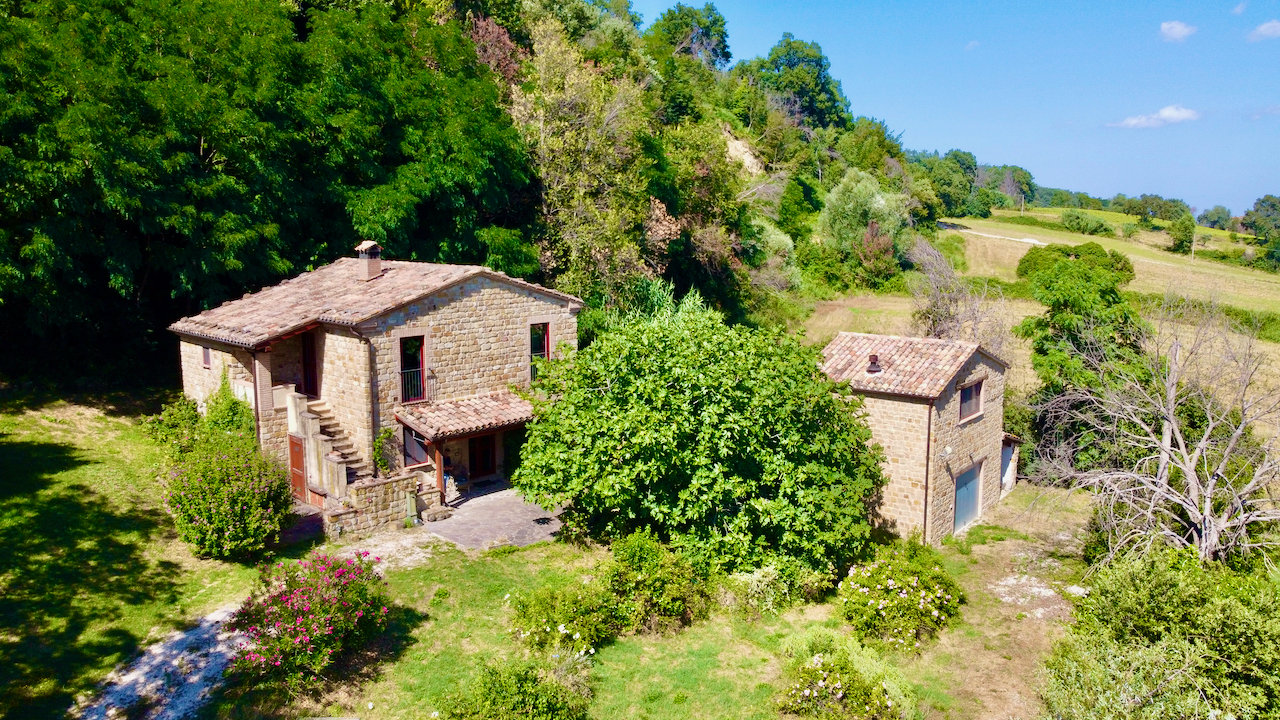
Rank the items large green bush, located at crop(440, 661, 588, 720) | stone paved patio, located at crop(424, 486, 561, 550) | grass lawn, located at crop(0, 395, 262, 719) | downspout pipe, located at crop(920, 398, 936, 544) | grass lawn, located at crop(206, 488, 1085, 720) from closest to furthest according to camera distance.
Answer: large green bush, located at crop(440, 661, 588, 720) < grass lawn, located at crop(0, 395, 262, 719) < grass lawn, located at crop(206, 488, 1085, 720) < stone paved patio, located at crop(424, 486, 561, 550) < downspout pipe, located at crop(920, 398, 936, 544)

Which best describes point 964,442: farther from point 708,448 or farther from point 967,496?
point 708,448

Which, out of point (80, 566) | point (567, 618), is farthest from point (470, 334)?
point (80, 566)

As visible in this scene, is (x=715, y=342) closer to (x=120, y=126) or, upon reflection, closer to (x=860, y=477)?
(x=860, y=477)

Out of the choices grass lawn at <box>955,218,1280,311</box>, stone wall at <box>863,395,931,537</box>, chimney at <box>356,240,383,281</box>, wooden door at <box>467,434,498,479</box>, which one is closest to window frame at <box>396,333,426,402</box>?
wooden door at <box>467,434,498,479</box>

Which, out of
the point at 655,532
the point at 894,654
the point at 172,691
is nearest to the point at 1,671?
the point at 172,691

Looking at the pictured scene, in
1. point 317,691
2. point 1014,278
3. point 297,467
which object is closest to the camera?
point 317,691

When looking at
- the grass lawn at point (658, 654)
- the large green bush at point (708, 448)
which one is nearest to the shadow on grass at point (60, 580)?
the grass lawn at point (658, 654)

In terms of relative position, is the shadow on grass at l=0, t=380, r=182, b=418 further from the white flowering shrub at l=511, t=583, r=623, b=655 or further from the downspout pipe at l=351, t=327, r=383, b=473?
the white flowering shrub at l=511, t=583, r=623, b=655
